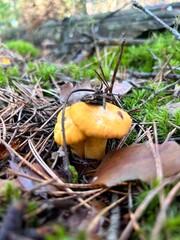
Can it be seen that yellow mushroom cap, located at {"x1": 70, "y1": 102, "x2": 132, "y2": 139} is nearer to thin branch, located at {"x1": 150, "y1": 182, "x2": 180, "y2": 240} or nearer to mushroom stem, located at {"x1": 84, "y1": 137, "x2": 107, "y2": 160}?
mushroom stem, located at {"x1": 84, "y1": 137, "x2": 107, "y2": 160}

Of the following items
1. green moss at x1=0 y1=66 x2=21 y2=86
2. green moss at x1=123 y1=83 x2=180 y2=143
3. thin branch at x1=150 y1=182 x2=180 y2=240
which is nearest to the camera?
thin branch at x1=150 y1=182 x2=180 y2=240

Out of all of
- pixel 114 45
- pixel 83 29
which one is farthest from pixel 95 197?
pixel 83 29

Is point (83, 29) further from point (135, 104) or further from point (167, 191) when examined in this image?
point (167, 191)

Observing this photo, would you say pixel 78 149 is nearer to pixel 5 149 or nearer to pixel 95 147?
pixel 95 147

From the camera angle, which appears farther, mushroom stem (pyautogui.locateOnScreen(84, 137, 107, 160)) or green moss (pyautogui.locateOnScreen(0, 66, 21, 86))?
green moss (pyautogui.locateOnScreen(0, 66, 21, 86))

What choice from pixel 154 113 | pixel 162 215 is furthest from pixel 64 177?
pixel 154 113

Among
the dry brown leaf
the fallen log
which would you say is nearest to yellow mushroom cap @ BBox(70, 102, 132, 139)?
the dry brown leaf
